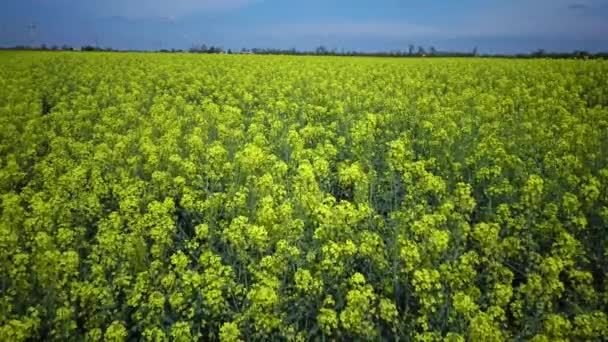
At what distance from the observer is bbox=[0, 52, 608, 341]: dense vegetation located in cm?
421

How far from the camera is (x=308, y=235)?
5.60 meters

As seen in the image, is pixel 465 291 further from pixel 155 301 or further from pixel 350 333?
pixel 155 301

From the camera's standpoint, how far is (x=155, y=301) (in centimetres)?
420

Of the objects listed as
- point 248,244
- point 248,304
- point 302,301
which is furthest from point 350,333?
point 248,244

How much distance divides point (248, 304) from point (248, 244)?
2.39ft

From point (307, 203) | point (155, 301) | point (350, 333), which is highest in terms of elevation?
point (307, 203)

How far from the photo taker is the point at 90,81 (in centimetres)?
1772

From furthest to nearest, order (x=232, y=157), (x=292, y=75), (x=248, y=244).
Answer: (x=292, y=75) → (x=232, y=157) → (x=248, y=244)

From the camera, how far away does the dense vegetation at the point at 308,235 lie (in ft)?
13.8

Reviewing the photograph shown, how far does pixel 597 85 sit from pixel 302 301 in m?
16.1

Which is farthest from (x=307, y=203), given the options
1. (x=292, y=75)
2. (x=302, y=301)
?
(x=292, y=75)

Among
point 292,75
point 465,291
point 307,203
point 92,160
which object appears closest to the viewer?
point 465,291

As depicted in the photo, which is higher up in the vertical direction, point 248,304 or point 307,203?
point 307,203

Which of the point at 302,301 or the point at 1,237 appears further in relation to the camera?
the point at 1,237
